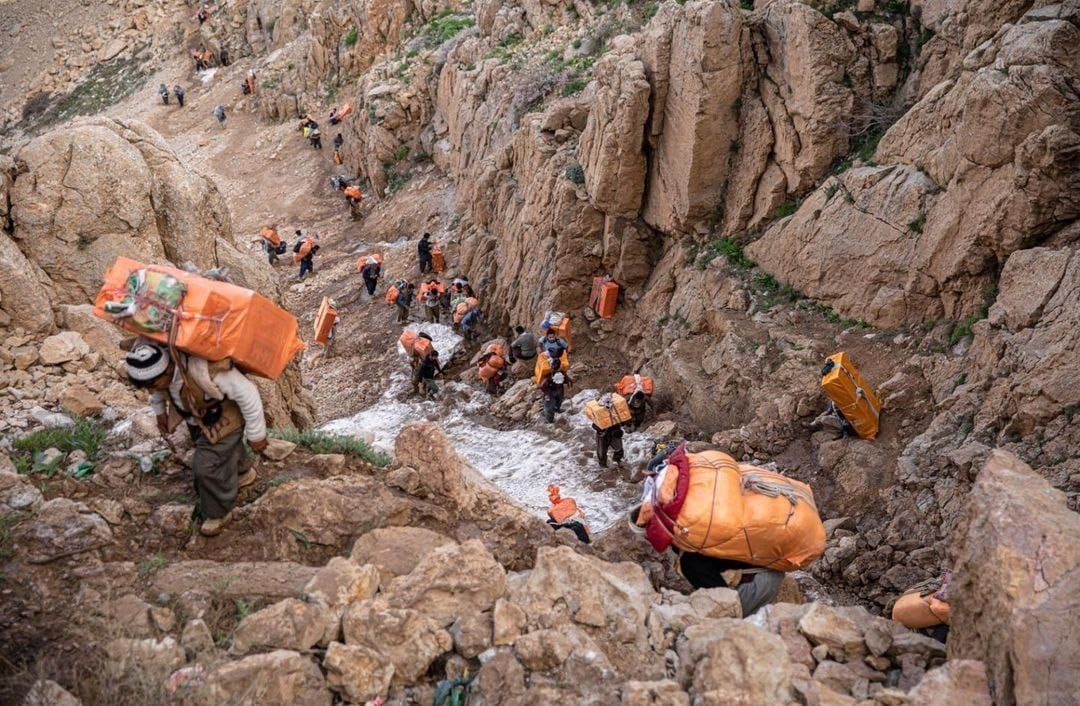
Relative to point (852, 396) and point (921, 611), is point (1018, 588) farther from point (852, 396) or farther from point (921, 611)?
point (852, 396)

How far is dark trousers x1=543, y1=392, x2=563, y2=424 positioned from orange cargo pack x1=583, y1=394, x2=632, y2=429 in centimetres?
224

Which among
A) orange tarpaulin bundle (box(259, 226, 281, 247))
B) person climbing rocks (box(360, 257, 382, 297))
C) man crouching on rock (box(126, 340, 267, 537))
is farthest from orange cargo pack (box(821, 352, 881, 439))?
orange tarpaulin bundle (box(259, 226, 281, 247))

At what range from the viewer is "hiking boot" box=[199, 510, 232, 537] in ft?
18.1

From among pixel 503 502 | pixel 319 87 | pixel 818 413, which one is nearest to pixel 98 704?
pixel 503 502

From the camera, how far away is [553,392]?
1334 cm

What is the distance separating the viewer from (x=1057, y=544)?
4.15 meters

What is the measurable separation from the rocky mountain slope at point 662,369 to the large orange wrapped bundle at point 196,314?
125 centimetres

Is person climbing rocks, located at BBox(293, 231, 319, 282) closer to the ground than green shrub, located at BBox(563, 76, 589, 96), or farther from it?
closer to the ground

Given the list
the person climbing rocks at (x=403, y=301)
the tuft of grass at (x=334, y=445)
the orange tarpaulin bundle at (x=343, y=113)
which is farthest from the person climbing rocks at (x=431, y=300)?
the orange tarpaulin bundle at (x=343, y=113)

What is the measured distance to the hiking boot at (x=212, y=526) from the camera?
5512 mm

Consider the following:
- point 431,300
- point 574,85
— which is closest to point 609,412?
point 431,300

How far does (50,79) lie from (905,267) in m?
48.9

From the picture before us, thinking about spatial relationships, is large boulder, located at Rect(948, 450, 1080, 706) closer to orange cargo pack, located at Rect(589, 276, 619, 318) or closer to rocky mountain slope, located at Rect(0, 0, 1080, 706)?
rocky mountain slope, located at Rect(0, 0, 1080, 706)

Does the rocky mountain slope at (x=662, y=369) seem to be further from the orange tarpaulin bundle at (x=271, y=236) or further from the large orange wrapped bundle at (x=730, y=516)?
the orange tarpaulin bundle at (x=271, y=236)
